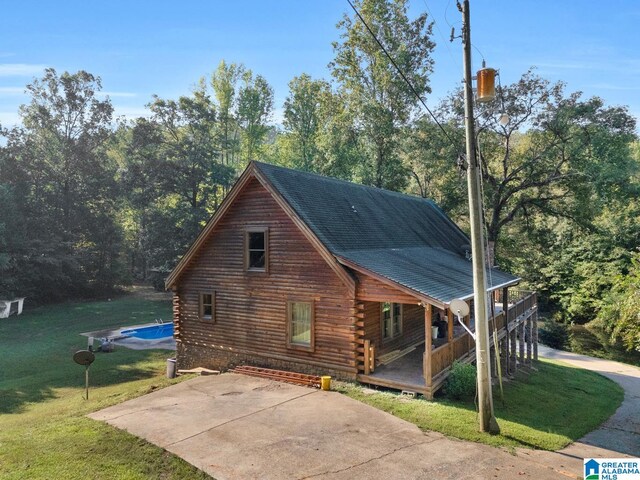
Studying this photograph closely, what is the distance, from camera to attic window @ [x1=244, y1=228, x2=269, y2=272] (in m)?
15.7

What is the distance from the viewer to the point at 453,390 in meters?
12.3

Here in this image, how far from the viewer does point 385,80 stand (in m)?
34.6

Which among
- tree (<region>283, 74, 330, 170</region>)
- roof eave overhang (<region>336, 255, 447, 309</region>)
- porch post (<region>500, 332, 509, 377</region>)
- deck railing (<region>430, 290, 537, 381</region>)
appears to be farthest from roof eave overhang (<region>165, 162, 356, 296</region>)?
tree (<region>283, 74, 330, 170</region>)

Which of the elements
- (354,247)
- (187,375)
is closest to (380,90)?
(354,247)

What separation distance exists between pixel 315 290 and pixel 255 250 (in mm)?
2892

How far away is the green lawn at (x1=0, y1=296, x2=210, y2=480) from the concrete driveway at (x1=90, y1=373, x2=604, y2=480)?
658 mm

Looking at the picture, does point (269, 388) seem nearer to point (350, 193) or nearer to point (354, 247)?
point (354, 247)

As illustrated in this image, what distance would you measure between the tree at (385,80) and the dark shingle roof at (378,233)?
12.6 m

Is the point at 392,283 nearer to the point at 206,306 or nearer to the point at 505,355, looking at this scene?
the point at 206,306

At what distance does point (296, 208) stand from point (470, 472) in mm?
9084

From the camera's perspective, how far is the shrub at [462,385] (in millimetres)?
12328

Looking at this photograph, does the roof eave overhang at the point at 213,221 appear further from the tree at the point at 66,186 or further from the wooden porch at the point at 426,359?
the tree at the point at 66,186

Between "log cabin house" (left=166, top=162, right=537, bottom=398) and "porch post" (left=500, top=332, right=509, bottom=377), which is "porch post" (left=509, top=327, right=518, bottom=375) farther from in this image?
"log cabin house" (left=166, top=162, right=537, bottom=398)

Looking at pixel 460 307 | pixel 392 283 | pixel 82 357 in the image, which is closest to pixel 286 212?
pixel 392 283
